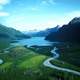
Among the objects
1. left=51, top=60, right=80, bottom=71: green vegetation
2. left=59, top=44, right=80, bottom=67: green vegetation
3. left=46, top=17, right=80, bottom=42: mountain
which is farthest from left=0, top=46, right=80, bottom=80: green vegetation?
left=46, top=17, right=80, bottom=42: mountain

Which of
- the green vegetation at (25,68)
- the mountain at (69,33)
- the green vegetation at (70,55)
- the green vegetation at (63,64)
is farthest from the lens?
the mountain at (69,33)

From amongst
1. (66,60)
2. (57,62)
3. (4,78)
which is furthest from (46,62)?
(4,78)

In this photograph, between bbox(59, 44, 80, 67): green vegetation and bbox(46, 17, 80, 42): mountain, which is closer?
bbox(59, 44, 80, 67): green vegetation

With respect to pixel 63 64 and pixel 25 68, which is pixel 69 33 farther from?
pixel 25 68

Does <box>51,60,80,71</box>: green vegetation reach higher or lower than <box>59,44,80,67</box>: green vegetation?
lower

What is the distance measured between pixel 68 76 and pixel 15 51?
1139cm

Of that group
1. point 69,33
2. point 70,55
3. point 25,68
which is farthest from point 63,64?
point 69,33

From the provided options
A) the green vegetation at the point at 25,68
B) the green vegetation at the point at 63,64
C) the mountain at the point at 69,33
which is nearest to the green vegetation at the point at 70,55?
the green vegetation at the point at 63,64

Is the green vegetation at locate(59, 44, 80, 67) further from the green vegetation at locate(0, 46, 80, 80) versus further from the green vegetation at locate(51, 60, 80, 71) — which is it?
the green vegetation at locate(0, 46, 80, 80)

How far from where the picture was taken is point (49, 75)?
41.2 m

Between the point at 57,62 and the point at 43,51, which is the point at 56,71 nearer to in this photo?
the point at 57,62

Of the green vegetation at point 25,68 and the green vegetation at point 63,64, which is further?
the green vegetation at point 63,64

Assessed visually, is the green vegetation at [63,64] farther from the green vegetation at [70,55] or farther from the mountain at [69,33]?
the mountain at [69,33]

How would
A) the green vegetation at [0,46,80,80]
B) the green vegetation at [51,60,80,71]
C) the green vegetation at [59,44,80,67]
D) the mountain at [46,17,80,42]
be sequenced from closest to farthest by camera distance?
the green vegetation at [0,46,80,80] → the green vegetation at [51,60,80,71] → the green vegetation at [59,44,80,67] → the mountain at [46,17,80,42]
